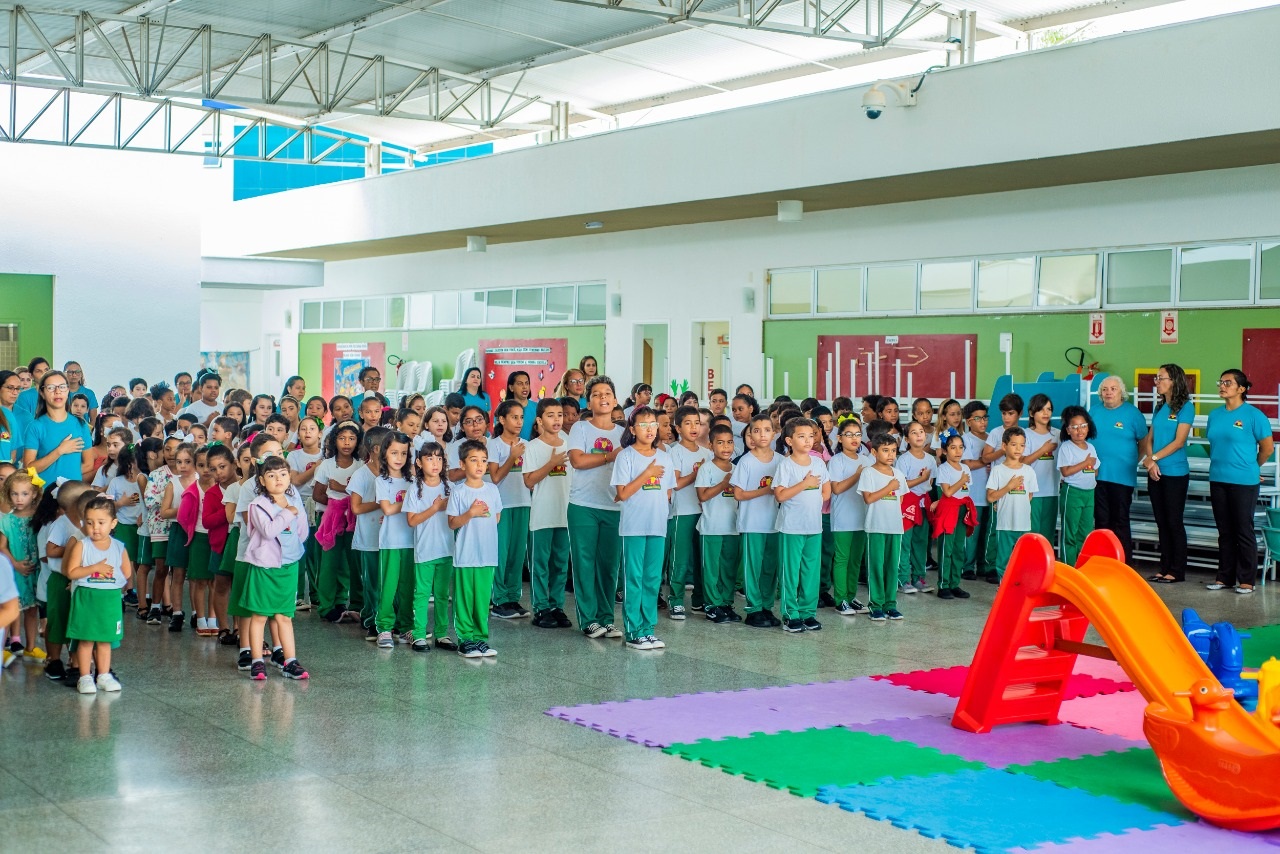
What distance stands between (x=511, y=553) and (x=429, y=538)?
151cm

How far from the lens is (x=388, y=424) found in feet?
36.2

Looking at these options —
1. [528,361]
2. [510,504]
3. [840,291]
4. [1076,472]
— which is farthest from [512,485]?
[528,361]

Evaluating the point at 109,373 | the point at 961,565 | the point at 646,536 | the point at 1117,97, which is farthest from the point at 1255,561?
the point at 109,373

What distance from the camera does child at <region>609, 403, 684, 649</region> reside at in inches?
350

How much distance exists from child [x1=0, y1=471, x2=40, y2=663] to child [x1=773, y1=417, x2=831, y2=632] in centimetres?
443

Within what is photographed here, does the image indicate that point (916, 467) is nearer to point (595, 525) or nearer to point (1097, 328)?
point (595, 525)

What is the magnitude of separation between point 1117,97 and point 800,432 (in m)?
4.97

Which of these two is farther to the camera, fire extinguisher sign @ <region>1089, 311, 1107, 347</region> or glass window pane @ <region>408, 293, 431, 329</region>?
glass window pane @ <region>408, 293, 431, 329</region>

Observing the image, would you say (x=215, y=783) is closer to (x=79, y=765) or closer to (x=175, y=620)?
(x=79, y=765)

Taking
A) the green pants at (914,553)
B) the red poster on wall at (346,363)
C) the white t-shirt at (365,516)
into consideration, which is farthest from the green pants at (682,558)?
the red poster on wall at (346,363)

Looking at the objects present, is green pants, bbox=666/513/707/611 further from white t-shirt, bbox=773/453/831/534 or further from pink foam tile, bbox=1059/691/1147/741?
pink foam tile, bbox=1059/691/1147/741

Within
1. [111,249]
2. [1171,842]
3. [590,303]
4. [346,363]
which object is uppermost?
[111,249]

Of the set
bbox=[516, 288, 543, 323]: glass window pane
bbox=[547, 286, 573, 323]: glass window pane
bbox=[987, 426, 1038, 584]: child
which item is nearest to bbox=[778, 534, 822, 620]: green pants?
bbox=[987, 426, 1038, 584]: child

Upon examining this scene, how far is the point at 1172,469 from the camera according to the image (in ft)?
40.8
